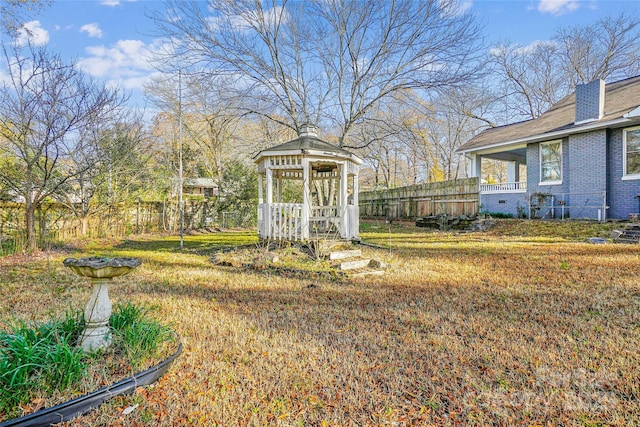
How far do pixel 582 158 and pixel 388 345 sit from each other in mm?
12790

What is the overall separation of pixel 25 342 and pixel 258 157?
630 cm

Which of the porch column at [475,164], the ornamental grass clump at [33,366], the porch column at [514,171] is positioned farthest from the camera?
the porch column at [514,171]

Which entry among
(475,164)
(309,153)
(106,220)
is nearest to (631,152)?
(475,164)

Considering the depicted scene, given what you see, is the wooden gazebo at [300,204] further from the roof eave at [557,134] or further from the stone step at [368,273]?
the roof eave at [557,134]

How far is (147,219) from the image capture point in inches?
563

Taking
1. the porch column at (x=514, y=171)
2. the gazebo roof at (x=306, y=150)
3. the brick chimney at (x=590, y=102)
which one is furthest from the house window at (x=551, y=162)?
the gazebo roof at (x=306, y=150)

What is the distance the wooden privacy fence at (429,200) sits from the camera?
14633 millimetres

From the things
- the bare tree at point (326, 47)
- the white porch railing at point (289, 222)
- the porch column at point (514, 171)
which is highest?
the bare tree at point (326, 47)

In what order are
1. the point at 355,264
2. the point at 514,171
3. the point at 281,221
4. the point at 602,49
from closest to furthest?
1. the point at 355,264
2. the point at 281,221
3. the point at 514,171
4. the point at 602,49

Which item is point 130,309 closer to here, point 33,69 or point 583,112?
point 33,69

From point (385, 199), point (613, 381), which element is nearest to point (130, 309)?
point (613, 381)

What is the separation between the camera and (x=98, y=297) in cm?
243

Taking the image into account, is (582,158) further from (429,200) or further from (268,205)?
(268,205)

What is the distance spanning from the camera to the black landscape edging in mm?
1758
